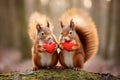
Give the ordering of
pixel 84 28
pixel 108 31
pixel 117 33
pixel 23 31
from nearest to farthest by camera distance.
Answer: pixel 84 28 → pixel 117 33 → pixel 108 31 → pixel 23 31

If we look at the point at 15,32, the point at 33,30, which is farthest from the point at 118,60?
the point at 33,30

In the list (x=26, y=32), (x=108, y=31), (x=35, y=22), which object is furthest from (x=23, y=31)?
(x=35, y=22)

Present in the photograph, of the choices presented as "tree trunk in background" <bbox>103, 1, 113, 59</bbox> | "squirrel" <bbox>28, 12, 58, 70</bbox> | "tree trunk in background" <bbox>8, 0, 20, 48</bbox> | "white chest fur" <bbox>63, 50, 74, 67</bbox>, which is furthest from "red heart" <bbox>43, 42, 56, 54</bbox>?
"tree trunk in background" <bbox>8, 0, 20, 48</bbox>

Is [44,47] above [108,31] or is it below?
below

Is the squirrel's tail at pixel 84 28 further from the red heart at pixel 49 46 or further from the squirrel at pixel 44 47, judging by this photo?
the red heart at pixel 49 46

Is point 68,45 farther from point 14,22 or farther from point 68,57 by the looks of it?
point 14,22

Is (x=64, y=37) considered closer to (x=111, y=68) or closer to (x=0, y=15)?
(x=111, y=68)

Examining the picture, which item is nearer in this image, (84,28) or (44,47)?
(44,47)
